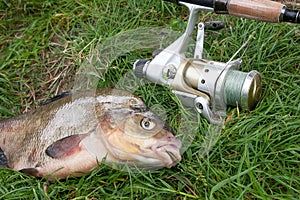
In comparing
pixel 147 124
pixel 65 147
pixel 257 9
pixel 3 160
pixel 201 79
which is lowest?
pixel 3 160

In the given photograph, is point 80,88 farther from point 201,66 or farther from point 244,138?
point 244,138

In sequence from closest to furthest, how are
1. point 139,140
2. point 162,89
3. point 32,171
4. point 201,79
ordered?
point 139,140
point 32,171
point 201,79
point 162,89

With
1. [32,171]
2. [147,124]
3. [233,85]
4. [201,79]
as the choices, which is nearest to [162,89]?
[201,79]

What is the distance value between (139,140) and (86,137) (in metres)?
0.31

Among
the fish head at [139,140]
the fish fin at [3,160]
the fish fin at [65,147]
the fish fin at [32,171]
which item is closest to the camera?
the fish head at [139,140]

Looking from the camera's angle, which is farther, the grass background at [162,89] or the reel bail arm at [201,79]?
the reel bail arm at [201,79]

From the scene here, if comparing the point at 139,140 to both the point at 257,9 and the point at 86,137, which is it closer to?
the point at 86,137

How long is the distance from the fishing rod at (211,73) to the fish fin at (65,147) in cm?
67

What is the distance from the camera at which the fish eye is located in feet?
10.0

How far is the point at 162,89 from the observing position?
12.0 ft

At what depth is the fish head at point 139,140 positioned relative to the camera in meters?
3.01

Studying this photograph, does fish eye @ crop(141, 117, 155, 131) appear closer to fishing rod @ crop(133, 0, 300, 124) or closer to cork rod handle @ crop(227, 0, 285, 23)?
fishing rod @ crop(133, 0, 300, 124)

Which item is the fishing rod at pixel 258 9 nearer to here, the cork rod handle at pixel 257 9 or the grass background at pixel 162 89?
the cork rod handle at pixel 257 9

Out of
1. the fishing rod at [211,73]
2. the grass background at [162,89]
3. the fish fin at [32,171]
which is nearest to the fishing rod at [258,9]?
the fishing rod at [211,73]
